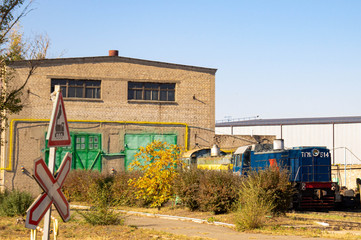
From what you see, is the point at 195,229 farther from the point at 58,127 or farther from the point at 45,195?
the point at 45,195

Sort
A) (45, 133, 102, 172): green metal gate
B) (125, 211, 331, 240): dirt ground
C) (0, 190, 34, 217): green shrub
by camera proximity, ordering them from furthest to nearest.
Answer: (45, 133, 102, 172): green metal gate < (0, 190, 34, 217): green shrub < (125, 211, 331, 240): dirt ground

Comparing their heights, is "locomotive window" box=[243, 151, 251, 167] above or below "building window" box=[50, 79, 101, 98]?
below

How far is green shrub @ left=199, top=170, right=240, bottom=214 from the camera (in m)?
19.7

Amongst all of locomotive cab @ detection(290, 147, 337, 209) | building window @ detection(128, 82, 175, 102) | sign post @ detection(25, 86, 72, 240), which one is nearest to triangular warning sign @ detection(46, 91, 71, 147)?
sign post @ detection(25, 86, 72, 240)

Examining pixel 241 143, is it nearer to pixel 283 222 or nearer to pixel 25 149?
pixel 25 149

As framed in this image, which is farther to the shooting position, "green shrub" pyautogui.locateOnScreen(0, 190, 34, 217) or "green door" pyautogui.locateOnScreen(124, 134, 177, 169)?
"green door" pyautogui.locateOnScreen(124, 134, 177, 169)

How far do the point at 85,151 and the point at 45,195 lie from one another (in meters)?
27.7

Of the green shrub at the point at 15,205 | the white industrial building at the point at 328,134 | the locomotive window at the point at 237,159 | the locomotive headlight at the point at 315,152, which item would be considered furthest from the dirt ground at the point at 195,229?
the white industrial building at the point at 328,134

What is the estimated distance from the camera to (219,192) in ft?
65.0

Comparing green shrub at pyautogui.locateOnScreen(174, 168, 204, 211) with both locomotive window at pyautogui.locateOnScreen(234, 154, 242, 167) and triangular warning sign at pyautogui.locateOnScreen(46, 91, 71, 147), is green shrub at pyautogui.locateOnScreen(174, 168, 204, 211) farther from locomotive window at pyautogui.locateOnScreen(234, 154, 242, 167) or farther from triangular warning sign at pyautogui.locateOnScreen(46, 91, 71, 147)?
triangular warning sign at pyautogui.locateOnScreen(46, 91, 71, 147)

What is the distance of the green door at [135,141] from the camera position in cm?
3491

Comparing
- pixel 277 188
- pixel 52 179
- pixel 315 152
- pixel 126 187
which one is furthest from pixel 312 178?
pixel 52 179

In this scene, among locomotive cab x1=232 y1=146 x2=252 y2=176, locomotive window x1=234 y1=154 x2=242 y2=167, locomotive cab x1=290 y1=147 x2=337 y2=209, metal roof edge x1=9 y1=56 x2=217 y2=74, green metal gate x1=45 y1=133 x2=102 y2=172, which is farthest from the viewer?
green metal gate x1=45 y1=133 x2=102 y2=172

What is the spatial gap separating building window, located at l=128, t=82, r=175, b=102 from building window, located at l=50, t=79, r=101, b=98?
8.21ft
